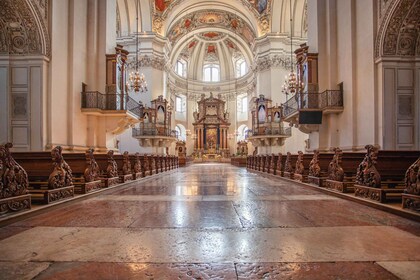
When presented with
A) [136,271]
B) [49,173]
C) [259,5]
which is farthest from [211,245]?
[259,5]

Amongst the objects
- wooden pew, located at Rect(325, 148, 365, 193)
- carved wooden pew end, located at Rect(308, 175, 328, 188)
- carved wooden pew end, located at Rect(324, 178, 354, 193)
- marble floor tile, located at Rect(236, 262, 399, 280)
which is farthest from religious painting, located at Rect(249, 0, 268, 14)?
marble floor tile, located at Rect(236, 262, 399, 280)

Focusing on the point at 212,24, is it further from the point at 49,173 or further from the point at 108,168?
the point at 49,173

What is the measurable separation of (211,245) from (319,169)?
5.33m

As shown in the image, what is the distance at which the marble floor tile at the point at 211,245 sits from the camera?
2.39 meters

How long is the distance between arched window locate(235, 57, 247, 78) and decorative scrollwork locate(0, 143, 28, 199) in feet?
116

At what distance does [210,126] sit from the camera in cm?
3644

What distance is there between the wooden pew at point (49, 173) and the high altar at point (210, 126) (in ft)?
101

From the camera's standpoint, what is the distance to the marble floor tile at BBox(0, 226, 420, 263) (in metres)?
2.39

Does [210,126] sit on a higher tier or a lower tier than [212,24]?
lower

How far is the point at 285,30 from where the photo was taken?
25234 millimetres

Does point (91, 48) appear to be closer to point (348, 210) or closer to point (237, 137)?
point (348, 210)

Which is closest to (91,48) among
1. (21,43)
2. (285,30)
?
(21,43)

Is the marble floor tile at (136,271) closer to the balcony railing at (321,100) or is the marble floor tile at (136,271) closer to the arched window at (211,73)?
the balcony railing at (321,100)

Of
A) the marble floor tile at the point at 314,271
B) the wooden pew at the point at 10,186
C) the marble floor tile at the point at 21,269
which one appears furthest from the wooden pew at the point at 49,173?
the marble floor tile at the point at 314,271
